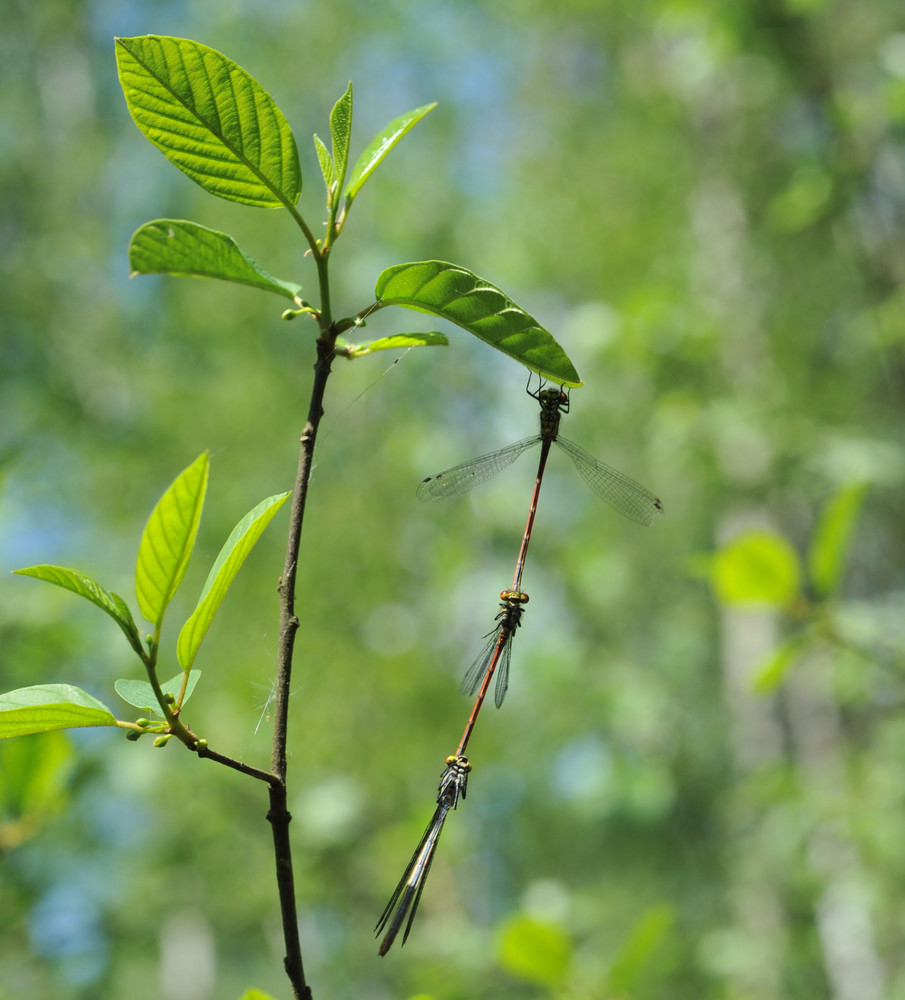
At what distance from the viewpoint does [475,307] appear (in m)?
0.41

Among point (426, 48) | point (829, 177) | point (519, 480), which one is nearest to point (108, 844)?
point (519, 480)

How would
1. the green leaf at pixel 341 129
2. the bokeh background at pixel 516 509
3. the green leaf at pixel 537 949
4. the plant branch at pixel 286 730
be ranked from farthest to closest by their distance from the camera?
the bokeh background at pixel 516 509 < the green leaf at pixel 537 949 < the green leaf at pixel 341 129 < the plant branch at pixel 286 730

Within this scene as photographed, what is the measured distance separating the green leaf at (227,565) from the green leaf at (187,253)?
123 mm

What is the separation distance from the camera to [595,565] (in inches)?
136

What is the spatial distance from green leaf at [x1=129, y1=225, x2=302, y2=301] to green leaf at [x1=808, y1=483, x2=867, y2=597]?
0.78 meters

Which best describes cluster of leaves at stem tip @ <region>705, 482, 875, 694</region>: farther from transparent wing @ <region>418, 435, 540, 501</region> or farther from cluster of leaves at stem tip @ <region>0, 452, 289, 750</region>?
cluster of leaves at stem tip @ <region>0, 452, 289, 750</region>

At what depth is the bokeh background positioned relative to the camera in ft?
7.30

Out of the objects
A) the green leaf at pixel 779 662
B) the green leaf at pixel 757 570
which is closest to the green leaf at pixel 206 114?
the green leaf at pixel 757 570

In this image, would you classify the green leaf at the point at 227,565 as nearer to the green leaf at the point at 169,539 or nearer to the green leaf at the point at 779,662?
the green leaf at the point at 169,539

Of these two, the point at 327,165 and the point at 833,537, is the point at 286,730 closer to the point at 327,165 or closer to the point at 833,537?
the point at 327,165

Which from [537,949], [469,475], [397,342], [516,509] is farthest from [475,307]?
[516,509]

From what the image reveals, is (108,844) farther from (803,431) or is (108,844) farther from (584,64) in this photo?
(584,64)

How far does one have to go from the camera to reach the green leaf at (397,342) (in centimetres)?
46

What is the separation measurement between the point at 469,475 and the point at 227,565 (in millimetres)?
524
